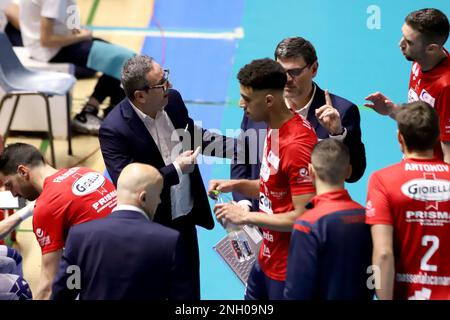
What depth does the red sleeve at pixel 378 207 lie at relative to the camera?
4.65 metres

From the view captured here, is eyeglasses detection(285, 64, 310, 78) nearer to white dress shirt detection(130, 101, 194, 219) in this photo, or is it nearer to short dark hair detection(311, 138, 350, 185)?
white dress shirt detection(130, 101, 194, 219)

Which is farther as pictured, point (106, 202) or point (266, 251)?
point (106, 202)

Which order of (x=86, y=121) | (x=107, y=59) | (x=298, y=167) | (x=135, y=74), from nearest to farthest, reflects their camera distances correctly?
(x=298, y=167) < (x=135, y=74) < (x=107, y=59) < (x=86, y=121)

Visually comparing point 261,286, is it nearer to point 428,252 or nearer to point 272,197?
point 272,197

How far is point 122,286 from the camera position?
4797 mm

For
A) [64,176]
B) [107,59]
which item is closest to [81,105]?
[107,59]

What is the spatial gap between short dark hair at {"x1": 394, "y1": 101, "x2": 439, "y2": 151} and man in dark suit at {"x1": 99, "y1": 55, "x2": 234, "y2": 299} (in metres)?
1.59

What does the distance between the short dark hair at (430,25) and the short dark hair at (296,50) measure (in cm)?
85

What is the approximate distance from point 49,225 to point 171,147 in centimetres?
113

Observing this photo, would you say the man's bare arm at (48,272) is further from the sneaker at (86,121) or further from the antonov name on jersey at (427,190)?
the sneaker at (86,121)

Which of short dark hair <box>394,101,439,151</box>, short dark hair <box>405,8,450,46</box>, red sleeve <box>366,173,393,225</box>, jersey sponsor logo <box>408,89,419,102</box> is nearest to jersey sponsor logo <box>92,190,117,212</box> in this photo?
red sleeve <box>366,173,393,225</box>

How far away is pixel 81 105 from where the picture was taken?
10.5 metres

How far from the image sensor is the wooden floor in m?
7.98

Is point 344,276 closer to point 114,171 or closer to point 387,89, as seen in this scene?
point 114,171
